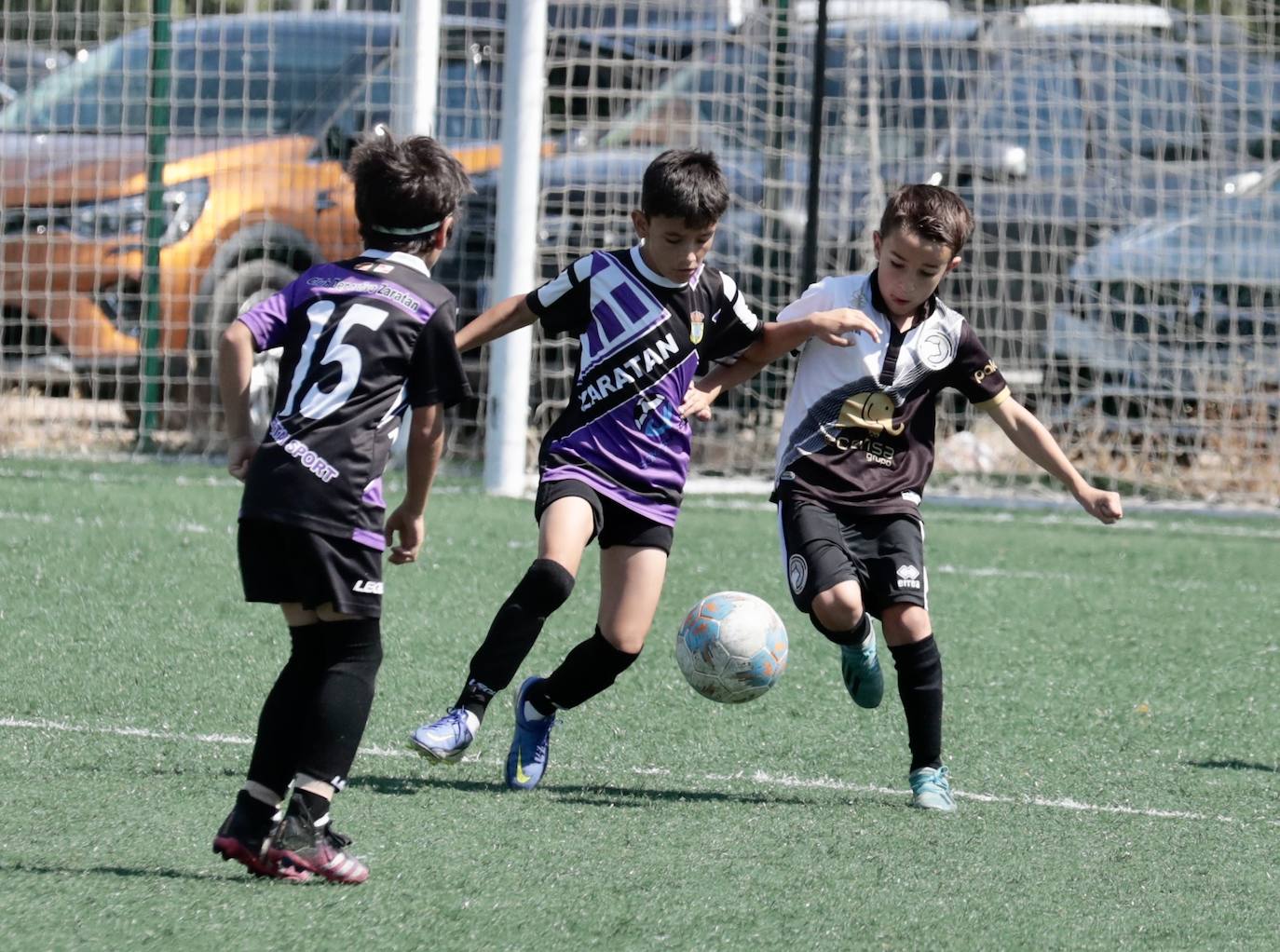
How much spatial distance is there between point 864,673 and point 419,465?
1562 millimetres

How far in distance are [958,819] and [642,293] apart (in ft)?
4.65

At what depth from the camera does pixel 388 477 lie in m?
9.73

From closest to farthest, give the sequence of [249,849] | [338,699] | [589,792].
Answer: [249,849] < [338,699] < [589,792]

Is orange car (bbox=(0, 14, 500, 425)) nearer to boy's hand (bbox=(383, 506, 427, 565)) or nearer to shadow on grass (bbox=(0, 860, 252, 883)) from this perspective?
boy's hand (bbox=(383, 506, 427, 565))

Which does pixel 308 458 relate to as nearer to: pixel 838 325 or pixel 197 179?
pixel 838 325

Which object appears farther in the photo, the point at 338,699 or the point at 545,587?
the point at 545,587

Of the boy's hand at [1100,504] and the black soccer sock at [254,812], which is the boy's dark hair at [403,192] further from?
the boy's hand at [1100,504]

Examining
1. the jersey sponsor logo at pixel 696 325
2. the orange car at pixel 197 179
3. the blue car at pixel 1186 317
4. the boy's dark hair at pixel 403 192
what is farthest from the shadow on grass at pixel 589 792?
the blue car at pixel 1186 317

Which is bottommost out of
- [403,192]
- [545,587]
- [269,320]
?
[545,587]

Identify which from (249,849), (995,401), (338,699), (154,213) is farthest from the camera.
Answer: (154,213)

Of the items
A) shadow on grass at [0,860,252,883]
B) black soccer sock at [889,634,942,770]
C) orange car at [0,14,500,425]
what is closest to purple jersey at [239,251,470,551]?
shadow on grass at [0,860,252,883]

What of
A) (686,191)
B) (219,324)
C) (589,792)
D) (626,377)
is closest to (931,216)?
(686,191)

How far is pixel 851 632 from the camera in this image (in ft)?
14.2

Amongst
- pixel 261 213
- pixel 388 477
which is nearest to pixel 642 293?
pixel 388 477
